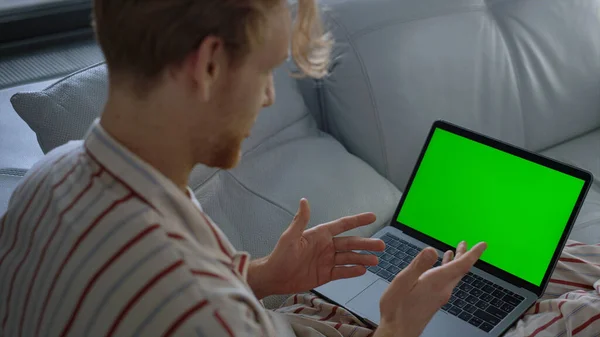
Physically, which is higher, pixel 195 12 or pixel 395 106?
pixel 195 12

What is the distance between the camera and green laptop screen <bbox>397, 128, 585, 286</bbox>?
1359 mm

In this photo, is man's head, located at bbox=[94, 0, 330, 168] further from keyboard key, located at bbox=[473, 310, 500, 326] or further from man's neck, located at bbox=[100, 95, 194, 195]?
keyboard key, located at bbox=[473, 310, 500, 326]

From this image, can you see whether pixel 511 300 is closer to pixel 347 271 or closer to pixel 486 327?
pixel 486 327

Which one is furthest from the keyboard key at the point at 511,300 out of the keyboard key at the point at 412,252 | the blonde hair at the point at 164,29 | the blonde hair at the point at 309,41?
the blonde hair at the point at 164,29

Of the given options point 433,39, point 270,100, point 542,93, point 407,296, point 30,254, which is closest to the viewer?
point 30,254

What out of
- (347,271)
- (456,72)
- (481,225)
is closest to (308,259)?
(347,271)

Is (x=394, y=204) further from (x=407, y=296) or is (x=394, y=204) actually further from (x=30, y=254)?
(x=30, y=254)

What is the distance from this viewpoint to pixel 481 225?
4.70ft

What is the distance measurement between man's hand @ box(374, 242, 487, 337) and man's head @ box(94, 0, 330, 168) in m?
0.35

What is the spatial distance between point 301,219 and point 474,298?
1.32ft

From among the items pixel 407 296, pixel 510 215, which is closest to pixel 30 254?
pixel 407 296

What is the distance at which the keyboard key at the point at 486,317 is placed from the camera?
4.24 ft

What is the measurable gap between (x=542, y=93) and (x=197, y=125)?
1.30 metres

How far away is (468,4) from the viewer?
182cm
